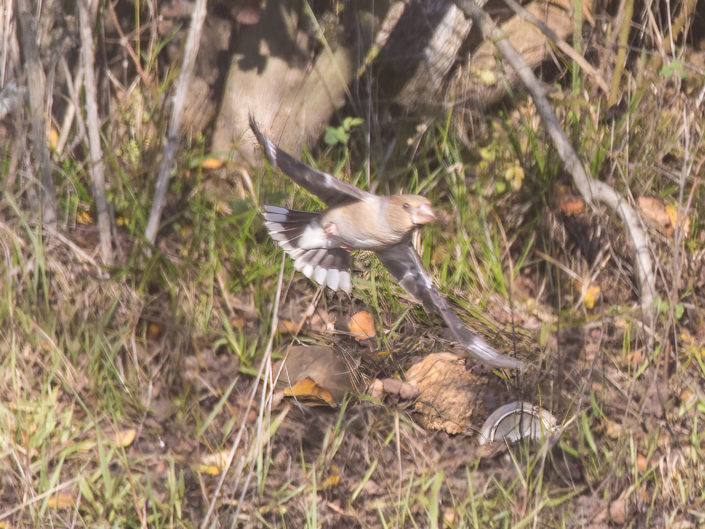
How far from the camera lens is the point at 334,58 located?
12.4 feet

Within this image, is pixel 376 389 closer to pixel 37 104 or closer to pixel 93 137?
pixel 93 137

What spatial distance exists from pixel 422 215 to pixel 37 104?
5.23 ft

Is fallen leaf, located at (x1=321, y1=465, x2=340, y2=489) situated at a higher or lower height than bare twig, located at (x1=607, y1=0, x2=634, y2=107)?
lower

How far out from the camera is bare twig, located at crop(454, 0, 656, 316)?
10.5ft

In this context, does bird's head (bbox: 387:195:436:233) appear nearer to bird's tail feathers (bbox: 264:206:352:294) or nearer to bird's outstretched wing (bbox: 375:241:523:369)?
bird's outstretched wing (bbox: 375:241:523:369)

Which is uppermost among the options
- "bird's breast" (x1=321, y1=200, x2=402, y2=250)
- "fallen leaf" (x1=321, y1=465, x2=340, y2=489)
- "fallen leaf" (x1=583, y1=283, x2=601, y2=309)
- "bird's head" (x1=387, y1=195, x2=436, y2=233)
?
"bird's head" (x1=387, y1=195, x2=436, y2=233)

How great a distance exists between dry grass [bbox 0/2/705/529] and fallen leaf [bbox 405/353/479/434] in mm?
Answer: 59

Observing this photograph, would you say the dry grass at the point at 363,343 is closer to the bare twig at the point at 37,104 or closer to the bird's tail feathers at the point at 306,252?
the bare twig at the point at 37,104

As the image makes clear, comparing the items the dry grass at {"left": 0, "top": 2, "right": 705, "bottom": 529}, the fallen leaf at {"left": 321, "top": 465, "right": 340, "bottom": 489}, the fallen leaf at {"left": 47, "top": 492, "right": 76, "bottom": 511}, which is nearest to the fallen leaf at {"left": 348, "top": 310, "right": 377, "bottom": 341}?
the dry grass at {"left": 0, "top": 2, "right": 705, "bottom": 529}

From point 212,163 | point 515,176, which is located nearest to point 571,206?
point 515,176

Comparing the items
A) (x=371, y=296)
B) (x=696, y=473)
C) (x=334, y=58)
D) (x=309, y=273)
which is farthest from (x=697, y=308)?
(x=334, y=58)

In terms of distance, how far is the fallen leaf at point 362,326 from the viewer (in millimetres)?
3463

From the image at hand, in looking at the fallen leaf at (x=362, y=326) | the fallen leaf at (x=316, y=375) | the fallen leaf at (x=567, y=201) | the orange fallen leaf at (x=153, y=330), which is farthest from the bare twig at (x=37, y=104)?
the fallen leaf at (x=567, y=201)

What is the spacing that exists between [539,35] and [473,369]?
1618 millimetres
